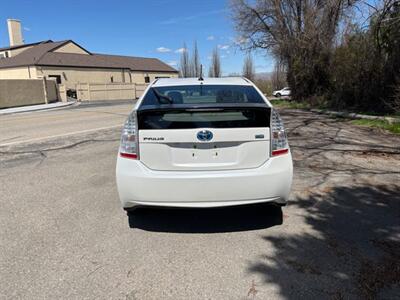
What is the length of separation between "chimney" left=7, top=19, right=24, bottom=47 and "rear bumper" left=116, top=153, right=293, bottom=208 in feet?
199

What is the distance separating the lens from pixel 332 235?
363 centimetres

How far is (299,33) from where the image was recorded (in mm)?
24062

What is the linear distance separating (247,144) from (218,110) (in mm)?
449

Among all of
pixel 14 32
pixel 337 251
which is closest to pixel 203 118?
pixel 337 251

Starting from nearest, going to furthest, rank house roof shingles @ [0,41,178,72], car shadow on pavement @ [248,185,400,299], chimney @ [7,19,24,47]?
car shadow on pavement @ [248,185,400,299], house roof shingles @ [0,41,178,72], chimney @ [7,19,24,47]

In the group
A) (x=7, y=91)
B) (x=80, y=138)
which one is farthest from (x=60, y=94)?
(x=80, y=138)

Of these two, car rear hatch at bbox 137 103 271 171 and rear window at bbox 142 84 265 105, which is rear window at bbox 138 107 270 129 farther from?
rear window at bbox 142 84 265 105

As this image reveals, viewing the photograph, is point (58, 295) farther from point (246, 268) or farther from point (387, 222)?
point (387, 222)

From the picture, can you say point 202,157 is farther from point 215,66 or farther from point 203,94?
point 215,66

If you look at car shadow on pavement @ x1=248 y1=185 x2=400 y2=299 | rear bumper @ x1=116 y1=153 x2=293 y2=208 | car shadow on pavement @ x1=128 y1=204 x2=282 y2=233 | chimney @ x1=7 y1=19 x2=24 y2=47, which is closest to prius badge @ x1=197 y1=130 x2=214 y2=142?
rear bumper @ x1=116 y1=153 x2=293 y2=208

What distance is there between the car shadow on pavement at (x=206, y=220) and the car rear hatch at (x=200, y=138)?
22.9 inches

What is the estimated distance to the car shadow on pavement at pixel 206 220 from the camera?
12.5 feet

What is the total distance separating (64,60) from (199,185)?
4699cm

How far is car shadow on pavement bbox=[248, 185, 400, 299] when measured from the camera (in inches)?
108
